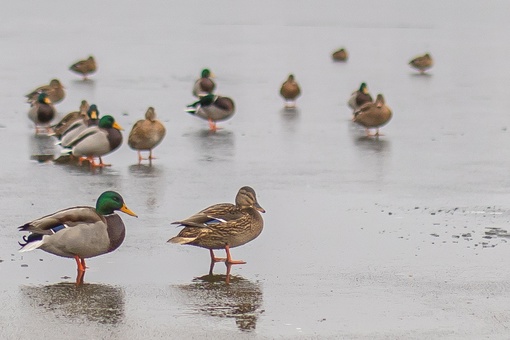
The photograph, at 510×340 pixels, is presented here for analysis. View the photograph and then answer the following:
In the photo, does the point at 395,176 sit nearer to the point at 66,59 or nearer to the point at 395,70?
the point at 395,70

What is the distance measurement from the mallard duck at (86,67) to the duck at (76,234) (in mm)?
16519

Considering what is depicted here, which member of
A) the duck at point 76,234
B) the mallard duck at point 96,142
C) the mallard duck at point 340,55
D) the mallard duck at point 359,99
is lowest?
the duck at point 76,234

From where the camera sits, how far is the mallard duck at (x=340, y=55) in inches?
1102

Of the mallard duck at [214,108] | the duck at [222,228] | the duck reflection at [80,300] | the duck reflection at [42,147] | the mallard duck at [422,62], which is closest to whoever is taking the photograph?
the duck reflection at [80,300]

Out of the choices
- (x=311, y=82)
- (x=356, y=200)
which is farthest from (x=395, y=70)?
(x=356, y=200)

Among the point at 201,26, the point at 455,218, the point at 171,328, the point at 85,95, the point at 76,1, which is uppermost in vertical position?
the point at 76,1

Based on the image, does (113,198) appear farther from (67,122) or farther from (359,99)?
(359,99)

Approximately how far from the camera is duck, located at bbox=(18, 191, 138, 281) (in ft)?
25.8

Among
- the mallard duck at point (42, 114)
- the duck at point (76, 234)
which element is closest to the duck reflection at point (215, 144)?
the mallard duck at point (42, 114)

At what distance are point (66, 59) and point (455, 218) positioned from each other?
19.9 meters

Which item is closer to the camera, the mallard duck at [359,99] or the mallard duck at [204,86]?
the mallard duck at [359,99]

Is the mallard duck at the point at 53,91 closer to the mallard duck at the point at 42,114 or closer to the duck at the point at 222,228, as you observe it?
the mallard duck at the point at 42,114

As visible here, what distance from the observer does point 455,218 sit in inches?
400

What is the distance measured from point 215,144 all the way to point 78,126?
200 centimetres
